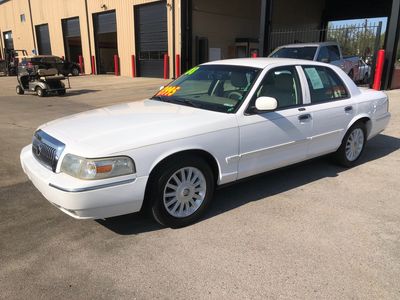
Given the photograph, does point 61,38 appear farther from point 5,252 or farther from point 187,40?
point 5,252

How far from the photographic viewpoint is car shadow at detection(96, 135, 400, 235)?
Answer: 359 cm

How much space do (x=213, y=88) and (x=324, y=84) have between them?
153cm

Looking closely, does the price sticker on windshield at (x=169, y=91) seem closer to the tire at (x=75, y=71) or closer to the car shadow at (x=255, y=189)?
the car shadow at (x=255, y=189)

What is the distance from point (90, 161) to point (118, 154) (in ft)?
0.76

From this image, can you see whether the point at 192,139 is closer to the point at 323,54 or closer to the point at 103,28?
the point at 323,54

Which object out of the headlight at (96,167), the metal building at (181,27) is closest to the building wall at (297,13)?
the metal building at (181,27)

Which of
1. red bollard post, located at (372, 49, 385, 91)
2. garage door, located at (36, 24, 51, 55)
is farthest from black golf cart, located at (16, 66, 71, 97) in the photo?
Result: garage door, located at (36, 24, 51, 55)

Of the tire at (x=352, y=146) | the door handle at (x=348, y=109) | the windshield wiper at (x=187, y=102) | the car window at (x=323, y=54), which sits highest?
the car window at (x=323, y=54)

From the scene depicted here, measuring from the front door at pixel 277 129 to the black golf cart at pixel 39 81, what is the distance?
12.5 m

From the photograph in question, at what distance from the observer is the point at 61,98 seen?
14062 millimetres

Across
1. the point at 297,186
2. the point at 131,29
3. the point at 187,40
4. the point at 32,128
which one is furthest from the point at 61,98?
the point at 297,186

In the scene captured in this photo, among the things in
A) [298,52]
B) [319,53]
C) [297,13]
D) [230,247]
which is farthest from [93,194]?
[297,13]

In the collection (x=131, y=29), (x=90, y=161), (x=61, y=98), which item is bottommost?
(x=61, y=98)

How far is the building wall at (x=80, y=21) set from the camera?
888 inches
